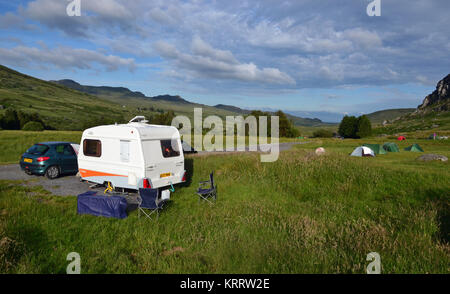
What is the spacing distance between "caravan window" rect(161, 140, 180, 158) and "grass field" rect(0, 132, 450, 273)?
193 centimetres

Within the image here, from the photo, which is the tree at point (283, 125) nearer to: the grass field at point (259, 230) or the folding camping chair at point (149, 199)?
the grass field at point (259, 230)

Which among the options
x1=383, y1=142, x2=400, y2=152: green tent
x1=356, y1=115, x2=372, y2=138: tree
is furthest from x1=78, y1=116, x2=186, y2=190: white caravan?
x1=356, y1=115, x2=372, y2=138: tree

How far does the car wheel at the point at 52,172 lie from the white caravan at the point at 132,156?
9.42 feet

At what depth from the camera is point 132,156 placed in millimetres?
10180

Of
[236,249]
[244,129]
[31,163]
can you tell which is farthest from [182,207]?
[244,129]

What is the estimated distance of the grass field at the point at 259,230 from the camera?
5.78 m

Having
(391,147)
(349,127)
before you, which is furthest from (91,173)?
(349,127)

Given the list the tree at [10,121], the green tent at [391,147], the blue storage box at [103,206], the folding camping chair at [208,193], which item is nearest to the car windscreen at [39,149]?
the blue storage box at [103,206]

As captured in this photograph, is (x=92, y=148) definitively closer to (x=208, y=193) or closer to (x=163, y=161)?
(x=163, y=161)

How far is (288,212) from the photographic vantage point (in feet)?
31.2

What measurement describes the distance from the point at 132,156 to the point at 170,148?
183 centimetres
